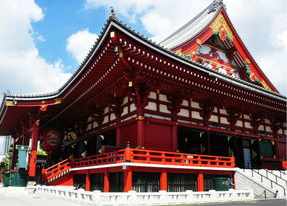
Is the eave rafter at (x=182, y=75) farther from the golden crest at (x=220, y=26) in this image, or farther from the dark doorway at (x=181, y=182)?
the golden crest at (x=220, y=26)

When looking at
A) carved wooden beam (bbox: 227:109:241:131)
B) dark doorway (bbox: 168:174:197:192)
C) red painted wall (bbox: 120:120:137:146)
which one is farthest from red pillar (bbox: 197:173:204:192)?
carved wooden beam (bbox: 227:109:241:131)

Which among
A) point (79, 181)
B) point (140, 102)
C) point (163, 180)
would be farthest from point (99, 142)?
point (163, 180)

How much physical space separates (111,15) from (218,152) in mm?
14739

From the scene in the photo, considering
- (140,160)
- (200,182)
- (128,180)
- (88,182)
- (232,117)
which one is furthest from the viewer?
(232,117)

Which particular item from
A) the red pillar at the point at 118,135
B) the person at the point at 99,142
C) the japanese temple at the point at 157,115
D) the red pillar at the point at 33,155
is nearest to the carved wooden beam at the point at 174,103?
the japanese temple at the point at 157,115

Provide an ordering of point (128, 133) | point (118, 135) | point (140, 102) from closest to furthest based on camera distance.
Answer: point (140, 102), point (128, 133), point (118, 135)

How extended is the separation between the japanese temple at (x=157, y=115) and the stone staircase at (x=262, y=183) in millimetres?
755

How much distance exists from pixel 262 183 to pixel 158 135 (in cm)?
689

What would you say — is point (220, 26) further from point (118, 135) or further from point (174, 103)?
point (118, 135)

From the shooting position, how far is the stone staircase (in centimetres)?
1794

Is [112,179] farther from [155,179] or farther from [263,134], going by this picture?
[263,134]

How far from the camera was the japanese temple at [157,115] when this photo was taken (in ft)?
53.2

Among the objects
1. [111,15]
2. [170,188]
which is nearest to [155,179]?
[170,188]

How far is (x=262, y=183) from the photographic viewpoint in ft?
61.7
